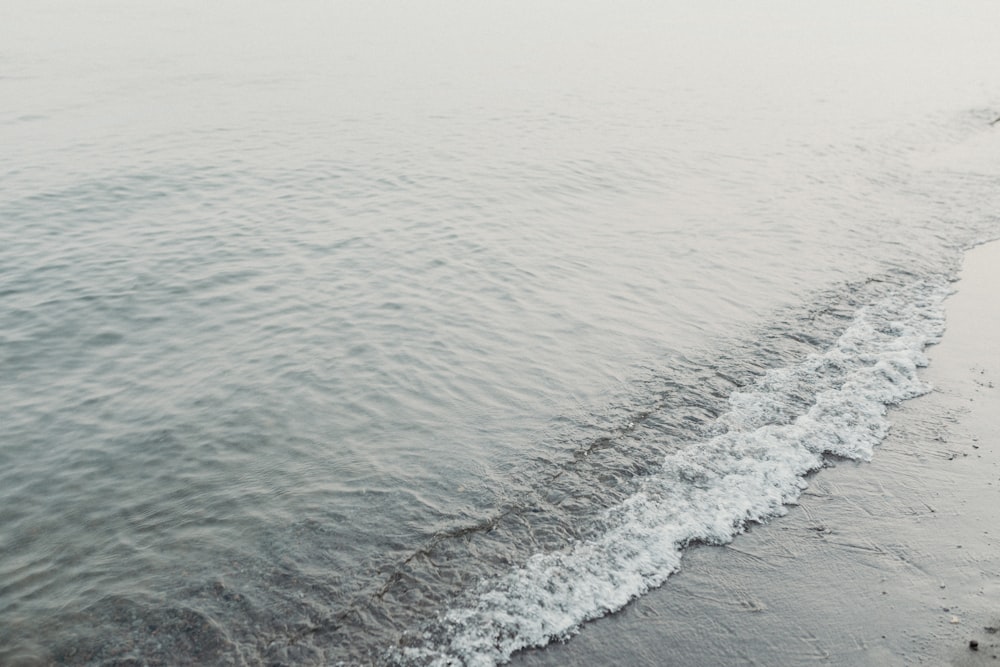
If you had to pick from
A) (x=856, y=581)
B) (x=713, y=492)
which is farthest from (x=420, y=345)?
(x=856, y=581)

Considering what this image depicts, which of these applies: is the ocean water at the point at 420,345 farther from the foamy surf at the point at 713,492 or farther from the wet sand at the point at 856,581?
the wet sand at the point at 856,581

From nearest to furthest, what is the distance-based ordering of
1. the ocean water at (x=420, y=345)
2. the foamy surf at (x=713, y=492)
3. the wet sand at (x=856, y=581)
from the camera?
1. the wet sand at (x=856, y=581)
2. the foamy surf at (x=713, y=492)
3. the ocean water at (x=420, y=345)

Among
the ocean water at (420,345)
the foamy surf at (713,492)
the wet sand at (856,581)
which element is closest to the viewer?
the wet sand at (856,581)

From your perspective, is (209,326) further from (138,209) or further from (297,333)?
(138,209)

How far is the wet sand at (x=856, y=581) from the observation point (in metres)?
7.07

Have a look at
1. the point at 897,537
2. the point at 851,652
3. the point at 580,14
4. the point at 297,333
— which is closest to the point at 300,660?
the point at 851,652

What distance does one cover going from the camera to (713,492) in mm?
9336

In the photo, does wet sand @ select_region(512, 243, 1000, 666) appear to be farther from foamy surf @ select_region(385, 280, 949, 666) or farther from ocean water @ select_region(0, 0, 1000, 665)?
ocean water @ select_region(0, 0, 1000, 665)

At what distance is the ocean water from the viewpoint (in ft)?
26.5

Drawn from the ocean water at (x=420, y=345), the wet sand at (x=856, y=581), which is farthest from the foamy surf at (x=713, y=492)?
the wet sand at (x=856, y=581)

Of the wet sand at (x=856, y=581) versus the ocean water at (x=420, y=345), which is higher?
the wet sand at (x=856, y=581)

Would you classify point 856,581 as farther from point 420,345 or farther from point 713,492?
point 420,345

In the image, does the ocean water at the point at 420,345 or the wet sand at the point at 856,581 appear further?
the ocean water at the point at 420,345

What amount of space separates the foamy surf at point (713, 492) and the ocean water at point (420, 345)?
0.04 metres
